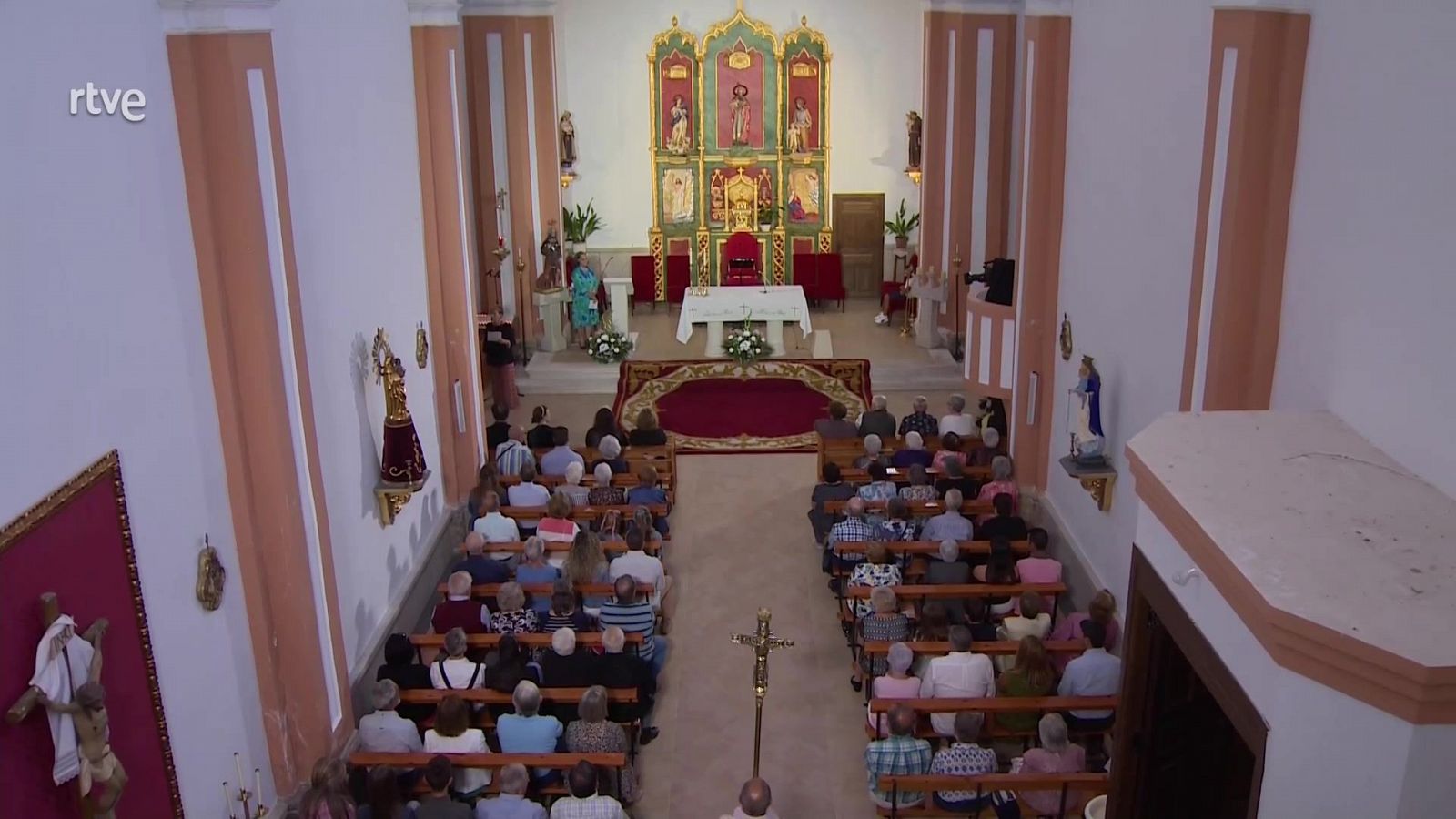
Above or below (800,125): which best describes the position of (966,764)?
below

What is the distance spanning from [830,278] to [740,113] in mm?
2953

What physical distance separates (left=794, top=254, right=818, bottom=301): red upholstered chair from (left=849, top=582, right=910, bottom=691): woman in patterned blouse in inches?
445

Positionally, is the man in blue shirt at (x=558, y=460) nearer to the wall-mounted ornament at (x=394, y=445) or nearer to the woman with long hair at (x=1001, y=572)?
the wall-mounted ornament at (x=394, y=445)

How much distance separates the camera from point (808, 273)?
20.6m

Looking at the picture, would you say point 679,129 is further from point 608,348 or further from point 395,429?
point 395,429

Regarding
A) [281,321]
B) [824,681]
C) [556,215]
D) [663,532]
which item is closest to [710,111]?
[556,215]

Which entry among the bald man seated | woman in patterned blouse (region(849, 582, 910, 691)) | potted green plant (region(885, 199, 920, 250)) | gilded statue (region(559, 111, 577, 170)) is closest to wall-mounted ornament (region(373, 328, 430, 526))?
woman in patterned blouse (region(849, 582, 910, 691))

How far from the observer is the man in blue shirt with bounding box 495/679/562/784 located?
26.2 feet

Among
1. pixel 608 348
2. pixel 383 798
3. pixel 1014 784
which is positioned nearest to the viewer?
pixel 383 798

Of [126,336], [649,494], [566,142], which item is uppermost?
[566,142]

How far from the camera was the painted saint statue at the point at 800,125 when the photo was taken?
67.2 ft

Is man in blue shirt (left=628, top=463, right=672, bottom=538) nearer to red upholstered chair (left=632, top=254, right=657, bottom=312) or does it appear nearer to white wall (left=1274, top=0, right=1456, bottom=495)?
white wall (left=1274, top=0, right=1456, bottom=495)

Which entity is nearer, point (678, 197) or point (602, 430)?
point (602, 430)

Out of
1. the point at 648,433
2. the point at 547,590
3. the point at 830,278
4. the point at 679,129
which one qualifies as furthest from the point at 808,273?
the point at 547,590
